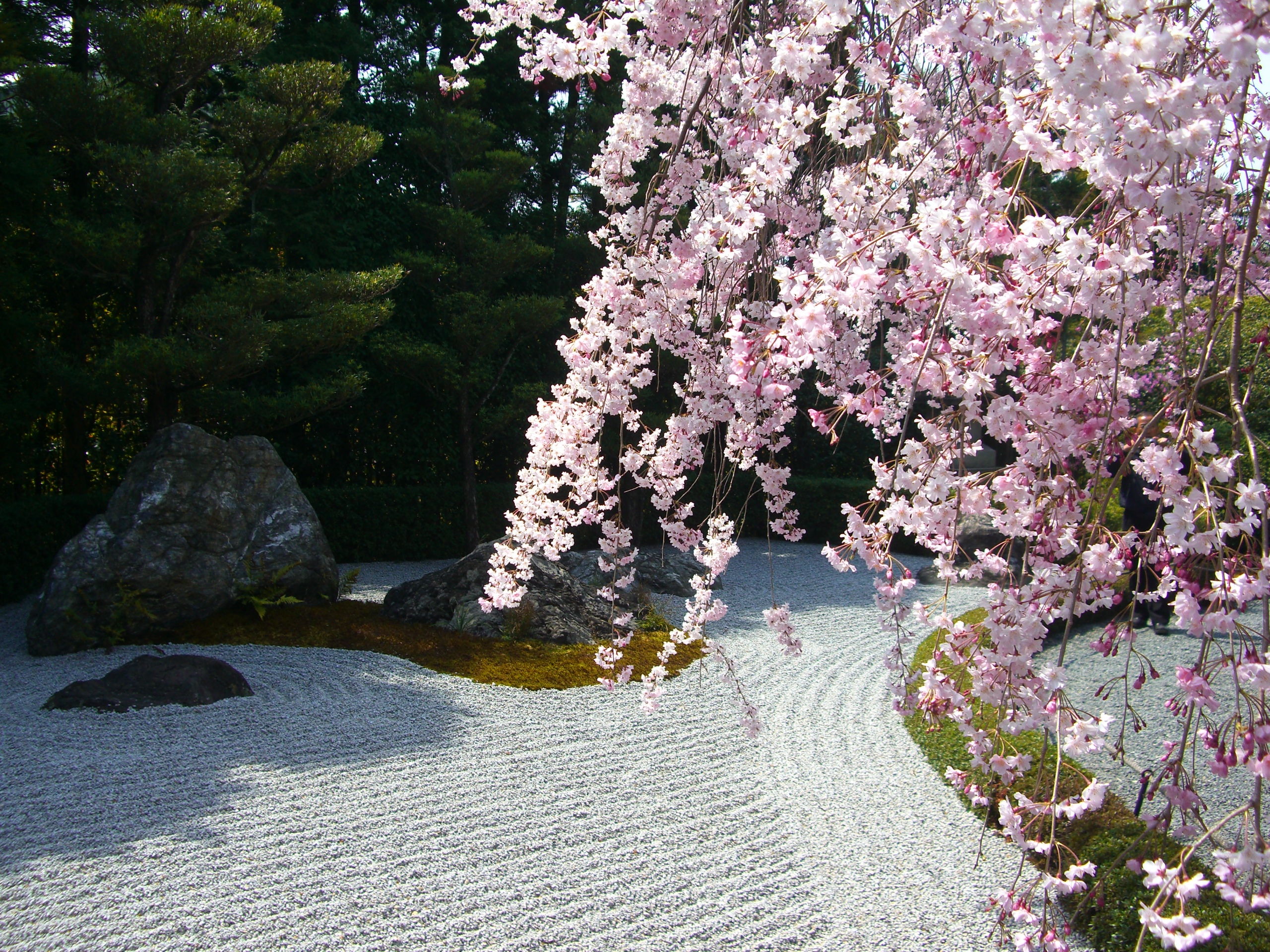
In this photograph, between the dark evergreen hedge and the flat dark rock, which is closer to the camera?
the flat dark rock

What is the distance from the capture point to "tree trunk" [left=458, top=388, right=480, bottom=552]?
7.65m

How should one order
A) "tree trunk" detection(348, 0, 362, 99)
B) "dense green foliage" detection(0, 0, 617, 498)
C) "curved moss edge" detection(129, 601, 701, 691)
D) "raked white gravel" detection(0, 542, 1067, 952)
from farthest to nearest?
"tree trunk" detection(348, 0, 362, 99) < "dense green foliage" detection(0, 0, 617, 498) < "curved moss edge" detection(129, 601, 701, 691) < "raked white gravel" detection(0, 542, 1067, 952)

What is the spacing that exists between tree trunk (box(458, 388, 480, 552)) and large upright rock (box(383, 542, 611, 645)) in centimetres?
222

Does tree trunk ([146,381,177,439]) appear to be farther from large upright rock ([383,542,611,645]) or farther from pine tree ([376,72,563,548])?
large upright rock ([383,542,611,645])

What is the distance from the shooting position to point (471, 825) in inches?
113

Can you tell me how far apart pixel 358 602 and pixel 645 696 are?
13.1ft

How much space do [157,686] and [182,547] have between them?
1.29 m

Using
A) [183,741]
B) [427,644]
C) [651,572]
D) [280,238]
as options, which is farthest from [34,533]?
[651,572]

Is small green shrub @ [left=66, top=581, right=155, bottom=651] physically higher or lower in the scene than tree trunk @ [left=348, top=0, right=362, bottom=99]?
lower

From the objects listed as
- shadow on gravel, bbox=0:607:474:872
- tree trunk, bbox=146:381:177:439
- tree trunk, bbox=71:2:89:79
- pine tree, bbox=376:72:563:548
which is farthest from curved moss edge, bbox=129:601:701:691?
tree trunk, bbox=71:2:89:79

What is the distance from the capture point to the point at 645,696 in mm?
2156

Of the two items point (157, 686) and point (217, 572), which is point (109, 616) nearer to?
point (217, 572)

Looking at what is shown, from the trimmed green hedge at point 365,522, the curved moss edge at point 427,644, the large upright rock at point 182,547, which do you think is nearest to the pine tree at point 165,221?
the large upright rock at point 182,547

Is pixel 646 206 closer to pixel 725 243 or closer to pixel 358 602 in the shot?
pixel 725 243
